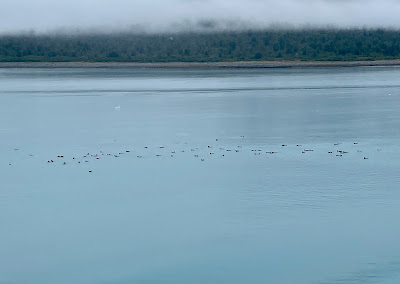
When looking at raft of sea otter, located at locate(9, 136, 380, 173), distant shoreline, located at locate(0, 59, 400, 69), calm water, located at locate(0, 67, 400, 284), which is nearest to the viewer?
calm water, located at locate(0, 67, 400, 284)

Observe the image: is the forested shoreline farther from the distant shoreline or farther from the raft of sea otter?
the raft of sea otter

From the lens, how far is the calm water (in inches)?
361

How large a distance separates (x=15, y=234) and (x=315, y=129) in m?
13.0

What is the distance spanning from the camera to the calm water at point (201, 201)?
9.17 m

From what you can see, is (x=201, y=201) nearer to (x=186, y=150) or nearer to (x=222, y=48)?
(x=186, y=150)

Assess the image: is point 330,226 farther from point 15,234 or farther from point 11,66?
point 11,66

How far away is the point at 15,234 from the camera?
10656 mm

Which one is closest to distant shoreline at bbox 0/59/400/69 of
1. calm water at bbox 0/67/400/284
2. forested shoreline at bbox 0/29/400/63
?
forested shoreline at bbox 0/29/400/63

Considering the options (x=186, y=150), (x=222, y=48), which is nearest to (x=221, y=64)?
(x=222, y=48)

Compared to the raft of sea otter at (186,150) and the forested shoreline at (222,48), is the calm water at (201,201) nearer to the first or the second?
the raft of sea otter at (186,150)

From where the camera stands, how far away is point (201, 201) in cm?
1268

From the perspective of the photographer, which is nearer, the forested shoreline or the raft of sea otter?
the raft of sea otter

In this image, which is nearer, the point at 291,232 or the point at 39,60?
the point at 291,232

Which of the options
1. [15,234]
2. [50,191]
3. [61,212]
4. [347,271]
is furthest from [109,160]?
[347,271]
